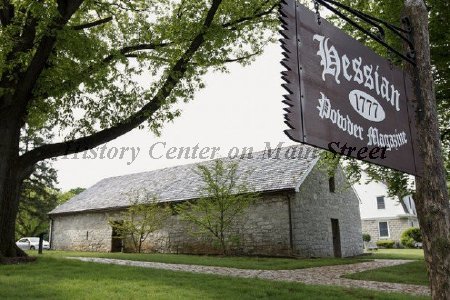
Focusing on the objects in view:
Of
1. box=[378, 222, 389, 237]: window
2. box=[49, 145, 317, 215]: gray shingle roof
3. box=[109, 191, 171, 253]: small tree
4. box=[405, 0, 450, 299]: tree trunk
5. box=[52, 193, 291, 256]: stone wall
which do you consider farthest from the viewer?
box=[378, 222, 389, 237]: window

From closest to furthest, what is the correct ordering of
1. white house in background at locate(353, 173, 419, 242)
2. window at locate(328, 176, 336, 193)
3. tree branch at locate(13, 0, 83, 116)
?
tree branch at locate(13, 0, 83, 116), window at locate(328, 176, 336, 193), white house in background at locate(353, 173, 419, 242)

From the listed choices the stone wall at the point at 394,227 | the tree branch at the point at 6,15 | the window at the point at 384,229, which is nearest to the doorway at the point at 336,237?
the tree branch at the point at 6,15

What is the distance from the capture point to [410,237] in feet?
115

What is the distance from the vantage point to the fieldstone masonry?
1853 centimetres

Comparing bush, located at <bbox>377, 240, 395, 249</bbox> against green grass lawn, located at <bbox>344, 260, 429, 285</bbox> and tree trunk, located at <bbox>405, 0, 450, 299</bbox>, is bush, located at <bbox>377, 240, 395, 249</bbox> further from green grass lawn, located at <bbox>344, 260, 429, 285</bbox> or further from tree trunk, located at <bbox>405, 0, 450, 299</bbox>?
tree trunk, located at <bbox>405, 0, 450, 299</bbox>

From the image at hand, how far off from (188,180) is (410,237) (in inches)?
896

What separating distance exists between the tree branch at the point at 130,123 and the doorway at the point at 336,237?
14.5 metres

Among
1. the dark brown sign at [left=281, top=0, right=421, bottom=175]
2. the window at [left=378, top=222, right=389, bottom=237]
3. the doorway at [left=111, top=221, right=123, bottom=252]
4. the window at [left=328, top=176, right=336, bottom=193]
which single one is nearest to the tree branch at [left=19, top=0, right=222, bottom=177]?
the dark brown sign at [left=281, top=0, right=421, bottom=175]

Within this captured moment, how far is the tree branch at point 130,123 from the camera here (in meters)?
10.9

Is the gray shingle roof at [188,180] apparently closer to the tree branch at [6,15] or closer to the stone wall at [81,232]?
the stone wall at [81,232]

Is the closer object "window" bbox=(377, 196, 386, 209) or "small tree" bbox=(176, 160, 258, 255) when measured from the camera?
"small tree" bbox=(176, 160, 258, 255)

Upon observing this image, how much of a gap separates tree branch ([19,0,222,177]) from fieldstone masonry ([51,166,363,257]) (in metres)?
9.34

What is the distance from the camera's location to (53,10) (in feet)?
30.9

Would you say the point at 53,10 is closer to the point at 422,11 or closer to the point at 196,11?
the point at 196,11
